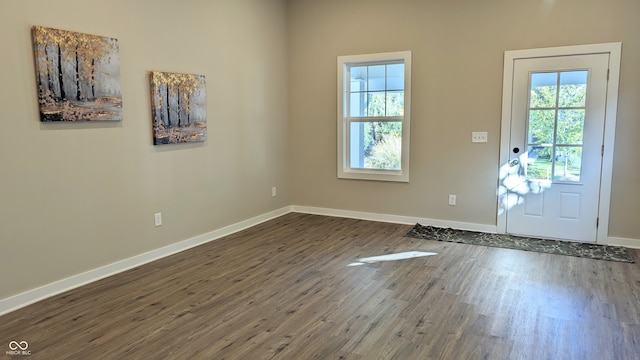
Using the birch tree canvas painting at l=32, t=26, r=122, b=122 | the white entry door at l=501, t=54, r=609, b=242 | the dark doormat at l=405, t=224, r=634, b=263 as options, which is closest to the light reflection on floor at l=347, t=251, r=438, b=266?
the dark doormat at l=405, t=224, r=634, b=263

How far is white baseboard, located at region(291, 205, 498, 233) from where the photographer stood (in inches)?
197

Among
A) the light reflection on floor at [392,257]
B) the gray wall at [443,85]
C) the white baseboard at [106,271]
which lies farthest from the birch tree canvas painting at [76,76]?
the gray wall at [443,85]

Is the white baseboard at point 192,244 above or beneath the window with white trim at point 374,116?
beneath

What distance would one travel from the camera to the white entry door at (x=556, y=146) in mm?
4289

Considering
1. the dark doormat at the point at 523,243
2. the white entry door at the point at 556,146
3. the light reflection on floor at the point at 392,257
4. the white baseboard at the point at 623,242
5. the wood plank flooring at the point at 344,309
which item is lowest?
the wood plank flooring at the point at 344,309

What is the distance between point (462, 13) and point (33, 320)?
192 inches

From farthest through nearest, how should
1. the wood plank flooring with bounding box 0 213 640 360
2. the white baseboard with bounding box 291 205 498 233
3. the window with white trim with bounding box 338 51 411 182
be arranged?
the window with white trim with bounding box 338 51 411 182
the white baseboard with bounding box 291 205 498 233
the wood plank flooring with bounding box 0 213 640 360

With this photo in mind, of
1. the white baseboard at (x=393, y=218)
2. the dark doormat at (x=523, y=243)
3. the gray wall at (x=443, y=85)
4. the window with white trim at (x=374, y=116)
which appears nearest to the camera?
the dark doormat at (x=523, y=243)

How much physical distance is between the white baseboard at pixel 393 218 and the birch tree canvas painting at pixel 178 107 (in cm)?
204

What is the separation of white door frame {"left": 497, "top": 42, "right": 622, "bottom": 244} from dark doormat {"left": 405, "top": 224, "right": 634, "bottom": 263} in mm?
274

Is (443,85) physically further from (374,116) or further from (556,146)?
(556,146)

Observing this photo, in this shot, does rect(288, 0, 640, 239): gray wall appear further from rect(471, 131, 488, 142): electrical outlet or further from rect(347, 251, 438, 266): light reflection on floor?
rect(347, 251, 438, 266): light reflection on floor

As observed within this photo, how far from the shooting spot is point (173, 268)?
12.6 feet

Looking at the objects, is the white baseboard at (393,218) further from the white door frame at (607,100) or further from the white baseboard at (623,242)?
the white baseboard at (623,242)
